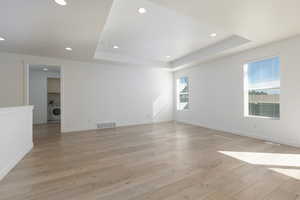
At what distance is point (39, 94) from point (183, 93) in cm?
729

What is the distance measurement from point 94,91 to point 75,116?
118 cm

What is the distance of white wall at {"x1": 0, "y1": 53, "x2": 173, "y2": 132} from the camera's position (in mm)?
5031

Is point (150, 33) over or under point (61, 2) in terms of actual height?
over

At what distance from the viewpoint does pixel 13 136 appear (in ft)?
8.06

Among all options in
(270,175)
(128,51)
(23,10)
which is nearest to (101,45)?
(128,51)

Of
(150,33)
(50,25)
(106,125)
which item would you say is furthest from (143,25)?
(106,125)

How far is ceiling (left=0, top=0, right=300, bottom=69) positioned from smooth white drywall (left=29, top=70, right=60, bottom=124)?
306 cm

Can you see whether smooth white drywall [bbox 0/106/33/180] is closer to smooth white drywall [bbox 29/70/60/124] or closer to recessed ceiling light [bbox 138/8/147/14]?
recessed ceiling light [bbox 138/8/147/14]

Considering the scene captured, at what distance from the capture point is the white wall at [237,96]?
133 inches

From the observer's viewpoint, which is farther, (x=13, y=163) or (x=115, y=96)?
(x=115, y=96)

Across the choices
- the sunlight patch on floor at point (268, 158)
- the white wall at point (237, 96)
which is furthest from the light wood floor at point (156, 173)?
the white wall at point (237, 96)

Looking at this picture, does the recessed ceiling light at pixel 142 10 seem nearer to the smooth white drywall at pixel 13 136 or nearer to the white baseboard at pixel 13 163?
the smooth white drywall at pixel 13 136

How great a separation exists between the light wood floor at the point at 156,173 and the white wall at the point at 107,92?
2.17 meters

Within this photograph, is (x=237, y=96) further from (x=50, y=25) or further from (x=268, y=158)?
(x=50, y=25)
